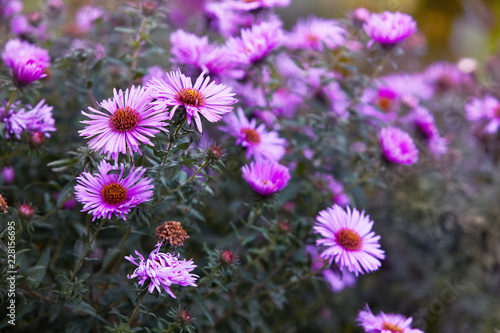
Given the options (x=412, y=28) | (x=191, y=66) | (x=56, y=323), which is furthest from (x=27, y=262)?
(x=412, y=28)

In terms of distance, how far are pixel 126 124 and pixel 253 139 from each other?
421 mm

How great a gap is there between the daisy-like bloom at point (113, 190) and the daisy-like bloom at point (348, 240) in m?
0.36

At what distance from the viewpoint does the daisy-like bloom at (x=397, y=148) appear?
1.14 m

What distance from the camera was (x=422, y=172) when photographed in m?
1.79

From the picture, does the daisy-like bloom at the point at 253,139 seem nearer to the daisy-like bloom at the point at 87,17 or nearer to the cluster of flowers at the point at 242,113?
the cluster of flowers at the point at 242,113

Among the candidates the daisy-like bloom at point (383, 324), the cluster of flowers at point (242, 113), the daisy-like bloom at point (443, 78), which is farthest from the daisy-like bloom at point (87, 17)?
the daisy-like bloom at point (443, 78)

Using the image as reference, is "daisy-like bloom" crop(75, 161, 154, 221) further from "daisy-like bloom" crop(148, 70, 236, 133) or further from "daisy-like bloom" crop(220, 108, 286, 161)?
"daisy-like bloom" crop(220, 108, 286, 161)

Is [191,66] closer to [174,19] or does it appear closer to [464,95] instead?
[174,19]

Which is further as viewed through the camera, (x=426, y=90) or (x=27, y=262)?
(x=426, y=90)

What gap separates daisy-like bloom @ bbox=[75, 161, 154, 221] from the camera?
0.79 metres

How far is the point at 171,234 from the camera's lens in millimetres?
827

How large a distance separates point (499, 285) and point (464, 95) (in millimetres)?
736

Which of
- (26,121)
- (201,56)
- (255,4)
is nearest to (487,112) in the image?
(255,4)

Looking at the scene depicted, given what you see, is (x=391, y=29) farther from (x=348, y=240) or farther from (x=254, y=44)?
(x=348, y=240)
